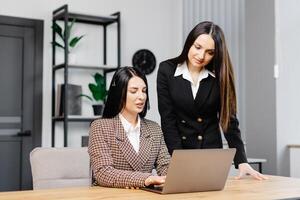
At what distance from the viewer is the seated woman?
171 cm

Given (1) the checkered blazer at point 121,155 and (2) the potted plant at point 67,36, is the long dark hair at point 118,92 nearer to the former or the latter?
(1) the checkered blazer at point 121,155

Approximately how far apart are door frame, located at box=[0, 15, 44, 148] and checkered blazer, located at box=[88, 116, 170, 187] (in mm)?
2683

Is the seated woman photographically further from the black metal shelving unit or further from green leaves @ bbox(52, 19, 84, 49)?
green leaves @ bbox(52, 19, 84, 49)

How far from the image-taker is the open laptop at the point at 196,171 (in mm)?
1453

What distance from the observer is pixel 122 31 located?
485 centimetres

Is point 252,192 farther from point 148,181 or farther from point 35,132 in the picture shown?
point 35,132

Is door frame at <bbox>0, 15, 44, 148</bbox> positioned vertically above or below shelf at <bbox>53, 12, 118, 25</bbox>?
below

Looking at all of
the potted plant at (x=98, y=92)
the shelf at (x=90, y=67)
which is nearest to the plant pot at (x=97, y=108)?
the potted plant at (x=98, y=92)

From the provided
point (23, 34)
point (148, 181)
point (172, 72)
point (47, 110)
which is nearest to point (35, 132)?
point (47, 110)

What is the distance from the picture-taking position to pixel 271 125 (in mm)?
3604

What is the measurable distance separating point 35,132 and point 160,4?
1828mm

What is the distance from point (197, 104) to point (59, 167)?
0.59 meters

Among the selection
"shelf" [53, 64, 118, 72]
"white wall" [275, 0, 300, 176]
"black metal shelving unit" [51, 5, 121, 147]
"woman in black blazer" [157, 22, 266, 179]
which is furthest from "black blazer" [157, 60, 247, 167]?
"shelf" [53, 64, 118, 72]

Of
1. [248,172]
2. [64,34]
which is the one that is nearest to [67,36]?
[64,34]
